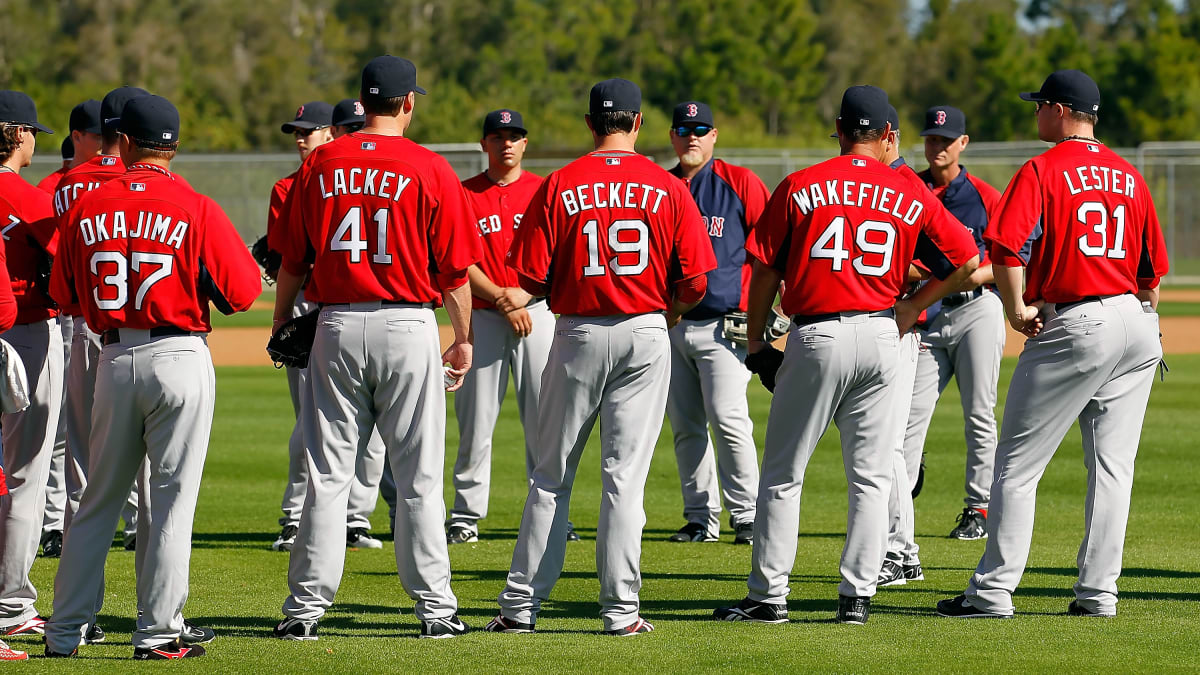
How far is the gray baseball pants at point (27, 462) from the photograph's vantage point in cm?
604

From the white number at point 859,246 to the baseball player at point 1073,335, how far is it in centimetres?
48

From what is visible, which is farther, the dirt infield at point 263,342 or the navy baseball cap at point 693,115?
the dirt infield at point 263,342

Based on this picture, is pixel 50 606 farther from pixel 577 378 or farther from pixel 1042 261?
pixel 1042 261

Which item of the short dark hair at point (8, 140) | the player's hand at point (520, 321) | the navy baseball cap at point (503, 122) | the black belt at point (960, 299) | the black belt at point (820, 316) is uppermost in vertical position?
the navy baseball cap at point (503, 122)

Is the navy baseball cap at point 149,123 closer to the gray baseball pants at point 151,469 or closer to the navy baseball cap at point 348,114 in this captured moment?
the gray baseball pants at point 151,469

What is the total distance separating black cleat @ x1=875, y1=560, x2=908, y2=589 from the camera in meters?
7.09

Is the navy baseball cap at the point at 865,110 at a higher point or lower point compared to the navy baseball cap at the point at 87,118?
higher

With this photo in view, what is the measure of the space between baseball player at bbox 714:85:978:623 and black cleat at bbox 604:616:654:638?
418 mm

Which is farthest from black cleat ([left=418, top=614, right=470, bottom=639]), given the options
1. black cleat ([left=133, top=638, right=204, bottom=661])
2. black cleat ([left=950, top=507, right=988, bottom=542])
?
black cleat ([left=950, top=507, right=988, bottom=542])

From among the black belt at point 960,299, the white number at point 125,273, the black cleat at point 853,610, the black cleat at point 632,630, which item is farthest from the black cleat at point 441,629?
the black belt at point 960,299

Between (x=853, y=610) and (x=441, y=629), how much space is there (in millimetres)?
1743

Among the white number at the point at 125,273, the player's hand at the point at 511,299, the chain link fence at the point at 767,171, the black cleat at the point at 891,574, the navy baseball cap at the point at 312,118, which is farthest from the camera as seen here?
the chain link fence at the point at 767,171

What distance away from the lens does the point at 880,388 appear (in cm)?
616

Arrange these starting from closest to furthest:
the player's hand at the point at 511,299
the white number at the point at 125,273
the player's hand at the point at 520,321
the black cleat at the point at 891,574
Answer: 1. the white number at the point at 125,273
2. the player's hand at the point at 511,299
3. the black cleat at the point at 891,574
4. the player's hand at the point at 520,321
